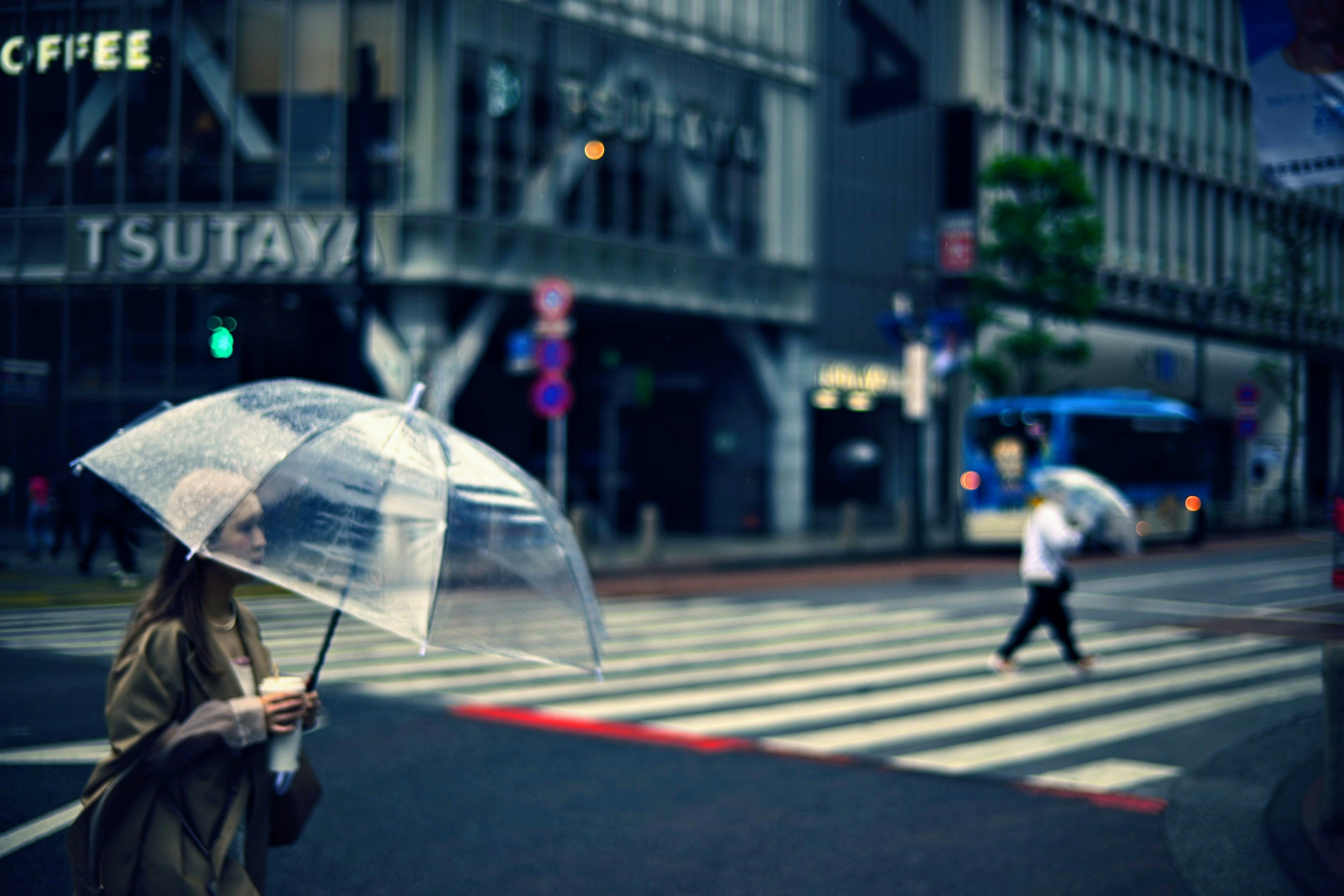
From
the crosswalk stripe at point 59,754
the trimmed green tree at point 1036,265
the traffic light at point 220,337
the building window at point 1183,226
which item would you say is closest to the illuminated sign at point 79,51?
the traffic light at point 220,337

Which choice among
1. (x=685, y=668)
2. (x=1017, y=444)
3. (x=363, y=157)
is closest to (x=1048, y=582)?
(x=685, y=668)

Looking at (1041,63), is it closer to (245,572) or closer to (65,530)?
(65,530)

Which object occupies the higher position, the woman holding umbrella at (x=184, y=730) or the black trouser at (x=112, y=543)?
the black trouser at (x=112, y=543)

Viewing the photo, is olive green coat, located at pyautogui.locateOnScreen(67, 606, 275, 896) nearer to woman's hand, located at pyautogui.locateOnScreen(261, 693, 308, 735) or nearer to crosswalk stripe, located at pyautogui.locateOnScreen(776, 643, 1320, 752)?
woman's hand, located at pyautogui.locateOnScreen(261, 693, 308, 735)

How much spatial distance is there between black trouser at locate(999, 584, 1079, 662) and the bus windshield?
1747 centimetres

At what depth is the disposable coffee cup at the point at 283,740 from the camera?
2.95 m

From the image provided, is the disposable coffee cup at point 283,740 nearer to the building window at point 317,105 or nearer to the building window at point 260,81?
the building window at point 260,81

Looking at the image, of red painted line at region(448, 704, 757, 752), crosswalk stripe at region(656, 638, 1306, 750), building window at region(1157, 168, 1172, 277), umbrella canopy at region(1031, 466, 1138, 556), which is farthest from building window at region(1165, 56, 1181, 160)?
red painted line at region(448, 704, 757, 752)

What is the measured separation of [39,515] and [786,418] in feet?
95.1

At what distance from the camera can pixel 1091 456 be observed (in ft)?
90.8

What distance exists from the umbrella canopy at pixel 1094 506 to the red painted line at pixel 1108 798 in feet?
14.6

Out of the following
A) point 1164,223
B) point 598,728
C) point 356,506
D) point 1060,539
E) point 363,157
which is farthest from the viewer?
point 1164,223

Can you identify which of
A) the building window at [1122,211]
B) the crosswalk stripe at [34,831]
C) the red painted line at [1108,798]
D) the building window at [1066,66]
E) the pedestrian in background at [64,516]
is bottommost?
the red painted line at [1108,798]

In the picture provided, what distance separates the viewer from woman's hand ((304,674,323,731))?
9.83ft
